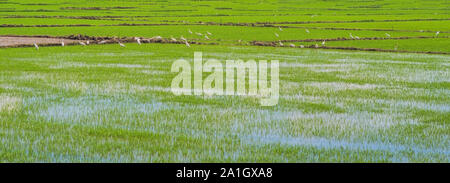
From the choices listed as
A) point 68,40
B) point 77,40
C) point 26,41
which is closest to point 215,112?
point 26,41

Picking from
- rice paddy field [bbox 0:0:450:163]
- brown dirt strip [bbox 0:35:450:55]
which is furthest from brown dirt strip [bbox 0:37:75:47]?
rice paddy field [bbox 0:0:450:163]

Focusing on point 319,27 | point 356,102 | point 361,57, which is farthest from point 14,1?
point 356,102

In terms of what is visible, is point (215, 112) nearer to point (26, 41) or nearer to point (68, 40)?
→ point (26, 41)

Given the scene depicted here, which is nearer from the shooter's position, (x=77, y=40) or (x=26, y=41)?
(x=26, y=41)

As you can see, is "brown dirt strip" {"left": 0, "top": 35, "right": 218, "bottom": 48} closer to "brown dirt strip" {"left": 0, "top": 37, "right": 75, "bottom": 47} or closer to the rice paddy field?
"brown dirt strip" {"left": 0, "top": 37, "right": 75, "bottom": 47}

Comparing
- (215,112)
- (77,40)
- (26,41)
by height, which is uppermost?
(77,40)

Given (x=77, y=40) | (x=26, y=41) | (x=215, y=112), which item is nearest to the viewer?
(x=215, y=112)

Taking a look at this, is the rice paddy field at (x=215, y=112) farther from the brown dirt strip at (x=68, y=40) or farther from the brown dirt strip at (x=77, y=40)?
the brown dirt strip at (x=77, y=40)

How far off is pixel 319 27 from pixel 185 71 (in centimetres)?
2989

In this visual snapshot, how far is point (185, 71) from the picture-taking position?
20531 millimetres

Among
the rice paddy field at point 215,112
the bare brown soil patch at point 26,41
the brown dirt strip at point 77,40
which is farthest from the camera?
the brown dirt strip at point 77,40

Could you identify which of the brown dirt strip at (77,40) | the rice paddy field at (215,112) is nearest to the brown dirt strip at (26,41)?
the brown dirt strip at (77,40)

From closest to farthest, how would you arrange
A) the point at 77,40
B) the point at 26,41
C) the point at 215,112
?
the point at 215,112 < the point at 26,41 < the point at 77,40
